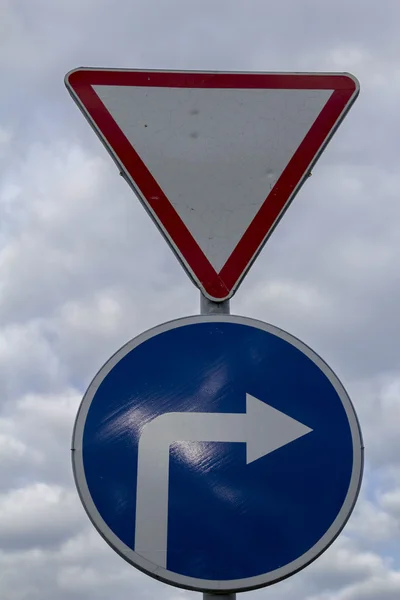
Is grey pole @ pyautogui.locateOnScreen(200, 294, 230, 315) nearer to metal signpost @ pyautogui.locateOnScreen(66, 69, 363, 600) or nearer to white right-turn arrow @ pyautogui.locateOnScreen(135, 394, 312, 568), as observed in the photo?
metal signpost @ pyautogui.locateOnScreen(66, 69, 363, 600)

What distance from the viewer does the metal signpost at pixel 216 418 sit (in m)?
1.53

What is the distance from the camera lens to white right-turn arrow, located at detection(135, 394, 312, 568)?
1.54 meters

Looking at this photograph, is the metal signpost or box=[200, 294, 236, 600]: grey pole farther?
→ box=[200, 294, 236, 600]: grey pole

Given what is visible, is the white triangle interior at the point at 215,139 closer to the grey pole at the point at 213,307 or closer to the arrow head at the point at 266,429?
the grey pole at the point at 213,307

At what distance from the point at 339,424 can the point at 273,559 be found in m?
0.29

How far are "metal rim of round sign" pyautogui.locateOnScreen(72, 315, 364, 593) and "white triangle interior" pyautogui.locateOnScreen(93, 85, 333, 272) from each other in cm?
31

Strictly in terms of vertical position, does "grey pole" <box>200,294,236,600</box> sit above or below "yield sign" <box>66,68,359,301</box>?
below

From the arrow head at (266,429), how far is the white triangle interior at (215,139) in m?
0.46

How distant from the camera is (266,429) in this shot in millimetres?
1617

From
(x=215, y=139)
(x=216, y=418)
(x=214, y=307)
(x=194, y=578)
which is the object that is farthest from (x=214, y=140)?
(x=194, y=578)

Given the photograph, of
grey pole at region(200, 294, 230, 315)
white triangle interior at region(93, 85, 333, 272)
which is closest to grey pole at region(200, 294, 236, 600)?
Result: grey pole at region(200, 294, 230, 315)

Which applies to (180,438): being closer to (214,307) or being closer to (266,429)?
(266,429)

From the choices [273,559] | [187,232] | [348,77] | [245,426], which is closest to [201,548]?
[273,559]

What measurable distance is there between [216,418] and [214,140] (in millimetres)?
737
